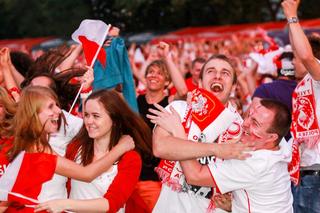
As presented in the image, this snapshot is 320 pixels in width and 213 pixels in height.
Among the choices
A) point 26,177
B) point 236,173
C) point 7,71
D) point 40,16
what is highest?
point 40,16

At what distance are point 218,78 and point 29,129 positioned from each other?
1356 millimetres

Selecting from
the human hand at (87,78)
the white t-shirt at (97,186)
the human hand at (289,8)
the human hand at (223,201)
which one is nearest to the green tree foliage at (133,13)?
the human hand at (87,78)

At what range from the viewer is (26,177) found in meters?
4.21

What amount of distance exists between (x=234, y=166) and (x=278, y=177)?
303 millimetres

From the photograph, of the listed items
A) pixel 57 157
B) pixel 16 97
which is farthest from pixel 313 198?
pixel 16 97

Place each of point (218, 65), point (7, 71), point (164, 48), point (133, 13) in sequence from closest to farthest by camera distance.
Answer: point (218, 65) < point (7, 71) < point (164, 48) < point (133, 13)

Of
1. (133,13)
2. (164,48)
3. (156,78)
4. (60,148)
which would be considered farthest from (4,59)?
(133,13)

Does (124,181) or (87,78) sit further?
(87,78)

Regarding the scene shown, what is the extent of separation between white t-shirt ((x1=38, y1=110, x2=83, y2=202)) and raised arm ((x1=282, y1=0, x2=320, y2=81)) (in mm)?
1667

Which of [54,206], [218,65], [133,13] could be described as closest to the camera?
[54,206]

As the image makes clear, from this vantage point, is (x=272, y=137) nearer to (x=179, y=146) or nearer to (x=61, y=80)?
(x=179, y=146)

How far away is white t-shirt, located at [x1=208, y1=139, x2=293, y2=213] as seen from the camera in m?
4.23

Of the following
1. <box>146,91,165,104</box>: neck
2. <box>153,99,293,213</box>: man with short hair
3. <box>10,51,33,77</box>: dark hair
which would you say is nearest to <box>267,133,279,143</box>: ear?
<box>153,99,293,213</box>: man with short hair

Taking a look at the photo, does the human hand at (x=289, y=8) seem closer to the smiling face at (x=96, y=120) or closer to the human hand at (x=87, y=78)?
the smiling face at (x=96, y=120)
